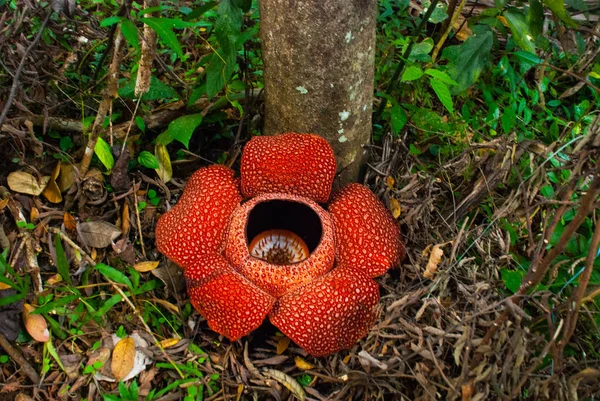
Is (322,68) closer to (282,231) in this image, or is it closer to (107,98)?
(282,231)

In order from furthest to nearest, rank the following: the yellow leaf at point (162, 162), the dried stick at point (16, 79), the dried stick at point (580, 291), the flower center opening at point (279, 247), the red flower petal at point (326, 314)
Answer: the yellow leaf at point (162, 162) < the flower center opening at point (279, 247) < the dried stick at point (16, 79) < the red flower petal at point (326, 314) < the dried stick at point (580, 291)

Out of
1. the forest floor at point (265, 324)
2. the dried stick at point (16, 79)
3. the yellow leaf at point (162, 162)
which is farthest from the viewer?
the yellow leaf at point (162, 162)

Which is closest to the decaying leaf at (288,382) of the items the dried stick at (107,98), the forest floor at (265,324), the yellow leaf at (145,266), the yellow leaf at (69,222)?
the forest floor at (265,324)

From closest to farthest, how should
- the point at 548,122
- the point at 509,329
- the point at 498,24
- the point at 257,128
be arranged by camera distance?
1. the point at 509,329
2. the point at 498,24
3. the point at 257,128
4. the point at 548,122

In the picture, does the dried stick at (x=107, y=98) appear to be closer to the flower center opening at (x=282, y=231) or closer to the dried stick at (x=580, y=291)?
the flower center opening at (x=282, y=231)

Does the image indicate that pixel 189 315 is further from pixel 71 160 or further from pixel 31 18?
pixel 31 18

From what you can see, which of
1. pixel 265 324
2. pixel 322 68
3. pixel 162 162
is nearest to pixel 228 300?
pixel 265 324

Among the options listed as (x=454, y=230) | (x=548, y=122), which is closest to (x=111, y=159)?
(x=454, y=230)
